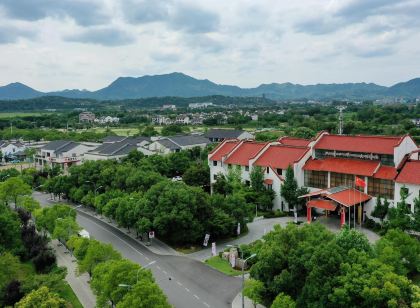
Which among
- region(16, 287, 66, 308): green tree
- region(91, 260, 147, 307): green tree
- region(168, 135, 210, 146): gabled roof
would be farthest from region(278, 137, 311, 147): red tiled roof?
region(16, 287, 66, 308): green tree

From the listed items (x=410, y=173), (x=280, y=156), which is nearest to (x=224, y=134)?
(x=280, y=156)

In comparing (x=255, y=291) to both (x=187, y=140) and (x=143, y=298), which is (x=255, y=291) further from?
(x=187, y=140)

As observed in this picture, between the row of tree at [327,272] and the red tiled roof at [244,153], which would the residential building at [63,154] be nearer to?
the red tiled roof at [244,153]

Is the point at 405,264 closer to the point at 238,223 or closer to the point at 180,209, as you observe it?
the point at 238,223

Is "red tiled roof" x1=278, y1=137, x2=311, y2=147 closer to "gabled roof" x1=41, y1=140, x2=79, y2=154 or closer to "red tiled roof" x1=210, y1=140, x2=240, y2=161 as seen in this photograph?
"red tiled roof" x1=210, y1=140, x2=240, y2=161

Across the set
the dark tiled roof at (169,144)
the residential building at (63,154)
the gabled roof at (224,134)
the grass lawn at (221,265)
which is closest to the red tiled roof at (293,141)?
the grass lawn at (221,265)

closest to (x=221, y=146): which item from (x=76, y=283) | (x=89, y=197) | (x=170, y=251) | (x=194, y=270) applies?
(x=89, y=197)
